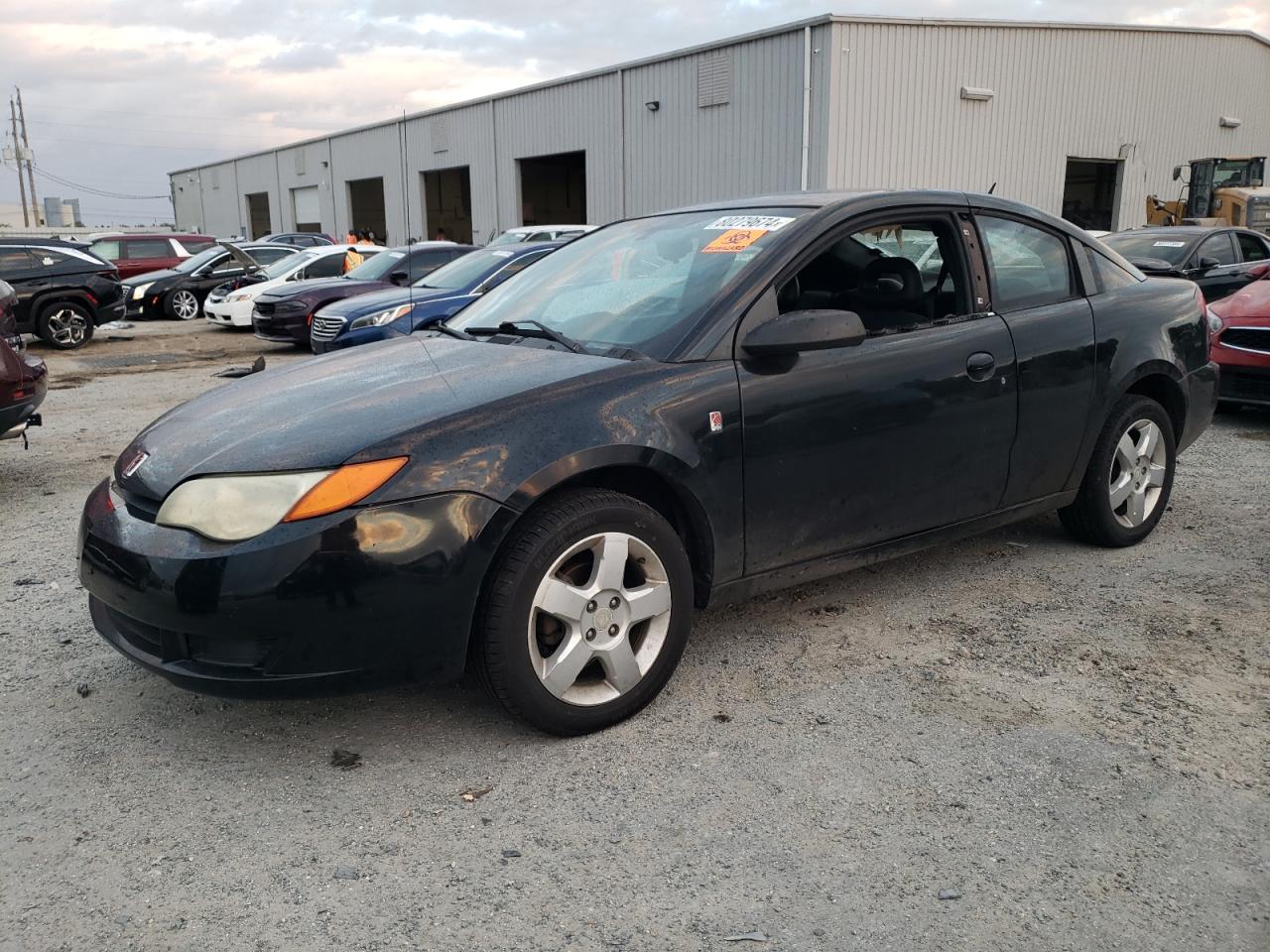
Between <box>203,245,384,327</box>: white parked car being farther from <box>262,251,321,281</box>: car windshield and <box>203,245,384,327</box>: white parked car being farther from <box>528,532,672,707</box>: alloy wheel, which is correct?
<box>528,532,672,707</box>: alloy wheel

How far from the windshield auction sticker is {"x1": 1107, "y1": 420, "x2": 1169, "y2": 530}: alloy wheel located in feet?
6.40

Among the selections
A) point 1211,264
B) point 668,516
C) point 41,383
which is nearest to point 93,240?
point 41,383

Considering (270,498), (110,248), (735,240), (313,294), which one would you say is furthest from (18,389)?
(110,248)

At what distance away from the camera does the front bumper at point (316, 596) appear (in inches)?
105

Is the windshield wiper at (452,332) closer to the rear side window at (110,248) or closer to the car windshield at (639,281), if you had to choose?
the car windshield at (639,281)

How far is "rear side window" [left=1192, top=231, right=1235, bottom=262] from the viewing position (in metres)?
12.1

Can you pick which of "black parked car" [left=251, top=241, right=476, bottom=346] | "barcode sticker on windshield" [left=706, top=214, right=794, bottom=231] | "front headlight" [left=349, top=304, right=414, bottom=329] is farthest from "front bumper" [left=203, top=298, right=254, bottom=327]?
"barcode sticker on windshield" [left=706, top=214, right=794, bottom=231]

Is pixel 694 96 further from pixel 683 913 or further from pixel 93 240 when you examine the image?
pixel 683 913

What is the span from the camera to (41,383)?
6.07 metres

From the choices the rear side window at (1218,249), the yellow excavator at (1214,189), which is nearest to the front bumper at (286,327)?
the rear side window at (1218,249)

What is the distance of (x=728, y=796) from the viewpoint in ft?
9.18

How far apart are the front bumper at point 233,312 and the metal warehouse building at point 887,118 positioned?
15.2 ft

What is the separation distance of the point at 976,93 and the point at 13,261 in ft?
62.1

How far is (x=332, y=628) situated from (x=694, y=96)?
23028mm
